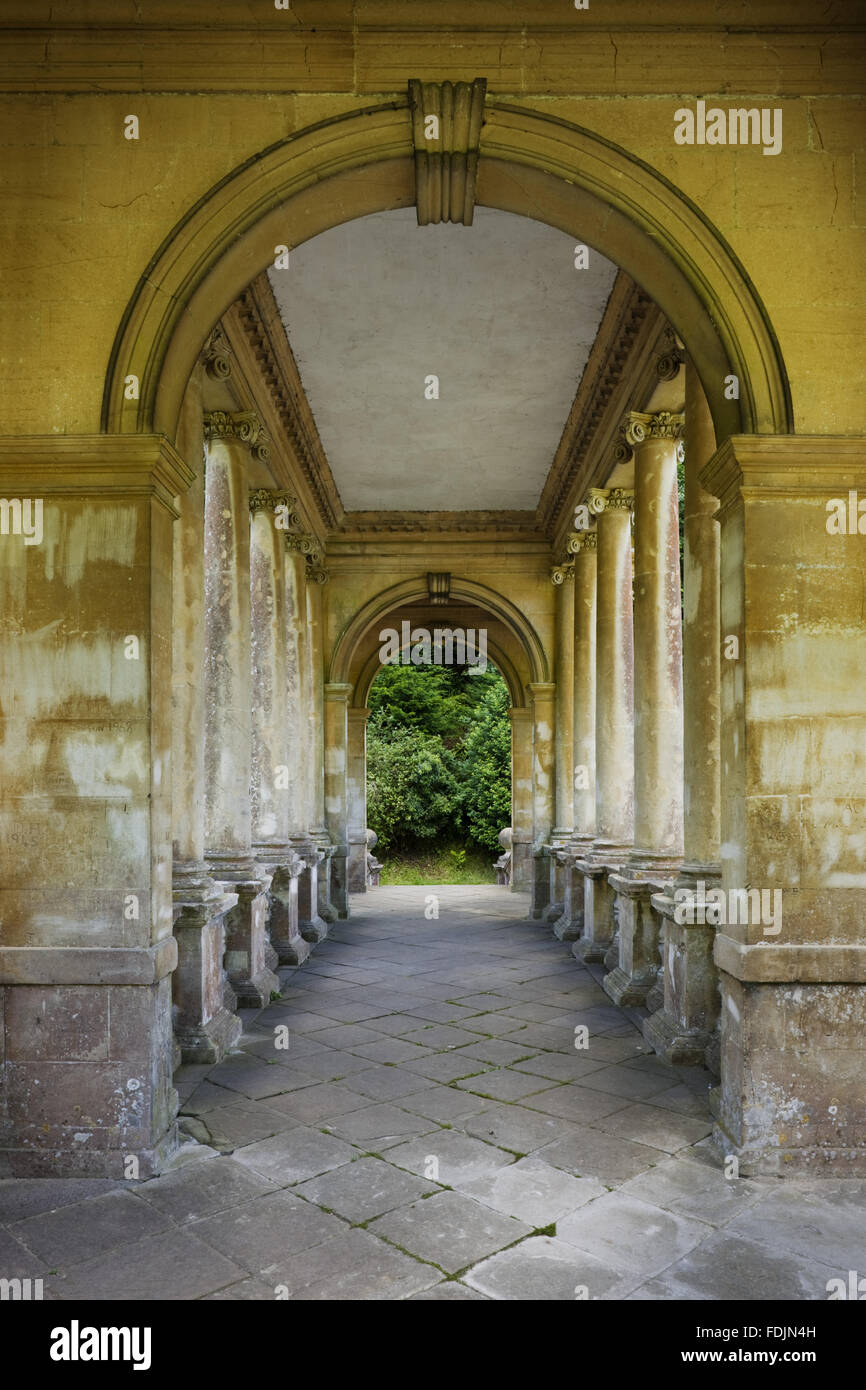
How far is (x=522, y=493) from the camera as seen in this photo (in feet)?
41.7

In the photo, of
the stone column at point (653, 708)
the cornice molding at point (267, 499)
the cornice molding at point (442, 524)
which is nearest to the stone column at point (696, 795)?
the stone column at point (653, 708)

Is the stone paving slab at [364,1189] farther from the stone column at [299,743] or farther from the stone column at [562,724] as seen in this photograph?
the stone column at [562,724]

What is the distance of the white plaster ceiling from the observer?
6.69 meters

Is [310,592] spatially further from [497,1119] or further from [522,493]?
[497,1119]

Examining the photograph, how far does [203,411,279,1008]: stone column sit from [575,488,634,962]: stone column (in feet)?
11.0

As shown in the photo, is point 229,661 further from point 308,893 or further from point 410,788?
point 410,788

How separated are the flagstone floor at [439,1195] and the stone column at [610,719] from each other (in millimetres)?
2991

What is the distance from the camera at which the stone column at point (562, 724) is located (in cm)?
1294

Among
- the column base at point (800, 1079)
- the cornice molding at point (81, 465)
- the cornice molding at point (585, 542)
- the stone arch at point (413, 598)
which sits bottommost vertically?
the column base at point (800, 1079)

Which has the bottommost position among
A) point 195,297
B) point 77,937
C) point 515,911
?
point 515,911

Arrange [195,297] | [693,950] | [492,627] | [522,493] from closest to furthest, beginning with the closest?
1. [195,297]
2. [693,950]
3. [522,493]
4. [492,627]

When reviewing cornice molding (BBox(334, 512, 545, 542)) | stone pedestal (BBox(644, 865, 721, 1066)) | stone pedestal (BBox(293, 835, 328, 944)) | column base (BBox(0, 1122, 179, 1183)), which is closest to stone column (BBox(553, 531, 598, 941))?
cornice molding (BBox(334, 512, 545, 542))

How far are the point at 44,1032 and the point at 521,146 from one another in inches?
180

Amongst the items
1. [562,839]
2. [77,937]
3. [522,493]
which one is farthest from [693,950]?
[522,493]
